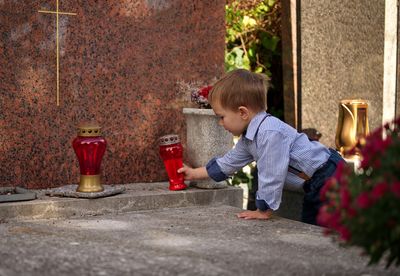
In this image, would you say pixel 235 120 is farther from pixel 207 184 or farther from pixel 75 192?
pixel 75 192

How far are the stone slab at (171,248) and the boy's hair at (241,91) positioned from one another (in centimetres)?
63

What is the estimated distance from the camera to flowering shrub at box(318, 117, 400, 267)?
2082 mm

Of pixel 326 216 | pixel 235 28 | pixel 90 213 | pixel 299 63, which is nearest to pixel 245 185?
pixel 299 63

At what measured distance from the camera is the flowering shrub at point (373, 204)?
2.08 meters

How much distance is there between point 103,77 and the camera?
462 centimetres

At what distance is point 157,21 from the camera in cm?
479

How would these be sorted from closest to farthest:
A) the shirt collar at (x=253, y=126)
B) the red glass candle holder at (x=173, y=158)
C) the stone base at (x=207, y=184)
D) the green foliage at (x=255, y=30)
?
the shirt collar at (x=253, y=126) < the red glass candle holder at (x=173, y=158) < the stone base at (x=207, y=184) < the green foliage at (x=255, y=30)

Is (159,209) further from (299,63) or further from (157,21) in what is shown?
(299,63)

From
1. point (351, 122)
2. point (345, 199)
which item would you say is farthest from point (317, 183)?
point (351, 122)

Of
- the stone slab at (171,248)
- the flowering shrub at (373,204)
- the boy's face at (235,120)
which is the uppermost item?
the boy's face at (235,120)

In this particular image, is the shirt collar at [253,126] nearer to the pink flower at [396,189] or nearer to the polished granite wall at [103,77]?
the polished granite wall at [103,77]

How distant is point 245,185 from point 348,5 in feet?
6.24

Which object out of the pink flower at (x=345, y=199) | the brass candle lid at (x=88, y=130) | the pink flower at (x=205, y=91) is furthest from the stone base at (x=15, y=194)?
the pink flower at (x=345, y=199)

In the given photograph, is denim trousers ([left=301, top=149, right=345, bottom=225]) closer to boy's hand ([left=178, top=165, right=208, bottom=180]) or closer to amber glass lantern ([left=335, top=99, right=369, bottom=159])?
boy's hand ([left=178, top=165, right=208, bottom=180])
